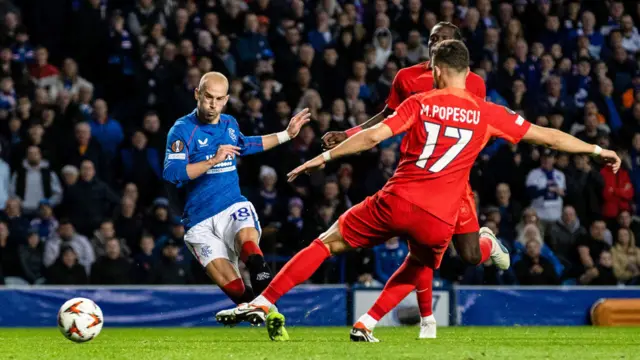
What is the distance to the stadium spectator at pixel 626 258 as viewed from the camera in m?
15.1

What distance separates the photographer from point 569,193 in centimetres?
1575

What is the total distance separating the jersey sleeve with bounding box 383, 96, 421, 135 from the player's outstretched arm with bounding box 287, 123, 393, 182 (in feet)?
0.28

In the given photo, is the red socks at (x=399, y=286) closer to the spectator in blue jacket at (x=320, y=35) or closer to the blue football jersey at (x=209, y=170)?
the blue football jersey at (x=209, y=170)

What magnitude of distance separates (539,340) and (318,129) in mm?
6401

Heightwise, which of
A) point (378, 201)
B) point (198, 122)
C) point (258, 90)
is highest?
Result: point (258, 90)

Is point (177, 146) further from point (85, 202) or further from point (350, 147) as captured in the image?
point (85, 202)

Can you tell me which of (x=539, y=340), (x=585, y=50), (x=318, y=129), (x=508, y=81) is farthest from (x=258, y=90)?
(x=539, y=340)

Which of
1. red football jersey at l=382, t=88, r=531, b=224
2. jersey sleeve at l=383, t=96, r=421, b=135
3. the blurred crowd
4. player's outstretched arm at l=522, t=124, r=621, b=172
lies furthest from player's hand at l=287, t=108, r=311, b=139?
the blurred crowd

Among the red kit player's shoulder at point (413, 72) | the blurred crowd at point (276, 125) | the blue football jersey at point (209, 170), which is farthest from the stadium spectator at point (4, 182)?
the red kit player's shoulder at point (413, 72)

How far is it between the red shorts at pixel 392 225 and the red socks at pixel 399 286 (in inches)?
19.8

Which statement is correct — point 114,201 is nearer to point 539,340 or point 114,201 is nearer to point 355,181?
point 355,181

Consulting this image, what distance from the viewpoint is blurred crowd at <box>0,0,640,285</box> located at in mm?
14133

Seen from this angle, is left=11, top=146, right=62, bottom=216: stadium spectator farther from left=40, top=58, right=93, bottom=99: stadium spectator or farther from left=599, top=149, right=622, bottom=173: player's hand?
left=599, top=149, right=622, bottom=173: player's hand

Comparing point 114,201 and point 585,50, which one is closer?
point 114,201
